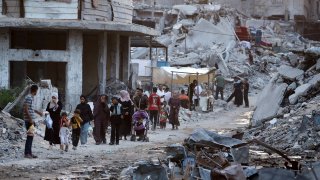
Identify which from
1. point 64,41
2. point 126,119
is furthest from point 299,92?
point 64,41

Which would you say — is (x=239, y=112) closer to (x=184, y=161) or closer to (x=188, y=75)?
(x=188, y=75)

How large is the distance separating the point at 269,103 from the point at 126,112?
444cm

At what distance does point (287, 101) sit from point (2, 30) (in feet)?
37.3

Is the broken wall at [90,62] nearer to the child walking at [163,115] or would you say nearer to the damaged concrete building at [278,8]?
the child walking at [163,115]

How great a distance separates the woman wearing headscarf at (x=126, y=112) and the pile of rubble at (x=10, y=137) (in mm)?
2489

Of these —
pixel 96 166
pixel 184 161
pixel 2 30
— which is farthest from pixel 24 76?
pixel 184 161

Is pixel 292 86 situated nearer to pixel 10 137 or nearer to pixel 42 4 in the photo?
pixel 10 137

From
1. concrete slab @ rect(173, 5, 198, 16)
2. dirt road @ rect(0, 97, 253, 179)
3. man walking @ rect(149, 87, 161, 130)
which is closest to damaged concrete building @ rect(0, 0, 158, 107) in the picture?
man walking @ rect(149, 87, 161, 130)

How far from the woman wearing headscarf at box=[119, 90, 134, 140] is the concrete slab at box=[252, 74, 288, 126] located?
3406 mm

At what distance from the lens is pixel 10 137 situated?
15.4 meters

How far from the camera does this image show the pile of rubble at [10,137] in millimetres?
13816

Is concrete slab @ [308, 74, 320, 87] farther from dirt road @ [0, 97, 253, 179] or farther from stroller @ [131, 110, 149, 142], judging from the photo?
stroller @ [131, 110, 149, 142]

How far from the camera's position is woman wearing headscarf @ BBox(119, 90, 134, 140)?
17.2m

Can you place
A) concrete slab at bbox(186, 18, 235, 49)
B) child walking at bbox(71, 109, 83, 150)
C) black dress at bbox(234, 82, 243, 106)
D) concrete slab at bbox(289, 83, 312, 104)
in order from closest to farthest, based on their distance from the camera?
1. child walking at bbox(71, 109, 83, 150)
2. concrete slab at bbox(289, 83, 312, 104)
3. black dress at bbox(234, 82, 243, 106)
4. concrete slab at bbox(186, 18, 235, 49)
